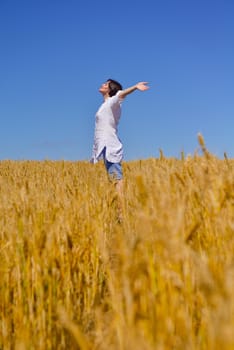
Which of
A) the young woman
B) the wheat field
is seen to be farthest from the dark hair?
the wheat field

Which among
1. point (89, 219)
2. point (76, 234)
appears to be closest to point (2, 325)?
point (76, 234)

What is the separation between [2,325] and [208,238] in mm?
789

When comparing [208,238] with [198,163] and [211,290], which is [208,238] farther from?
[211,290]

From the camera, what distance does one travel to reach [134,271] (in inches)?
33.3

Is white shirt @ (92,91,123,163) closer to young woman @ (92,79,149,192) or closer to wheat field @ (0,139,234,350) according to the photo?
young woman @ (92,79,149,192)

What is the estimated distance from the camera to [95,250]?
1.98 m

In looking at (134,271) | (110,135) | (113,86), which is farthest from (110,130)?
(134,271)

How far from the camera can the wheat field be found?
0.86 m

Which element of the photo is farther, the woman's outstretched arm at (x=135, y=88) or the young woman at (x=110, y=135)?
the young woman at (x=110, y=135)

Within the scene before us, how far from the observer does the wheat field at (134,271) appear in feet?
2.82

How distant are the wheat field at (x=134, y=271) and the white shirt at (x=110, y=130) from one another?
193 cm

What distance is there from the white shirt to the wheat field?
1933 mm

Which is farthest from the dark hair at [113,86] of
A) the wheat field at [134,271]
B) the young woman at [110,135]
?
the wheat field at [134,271]

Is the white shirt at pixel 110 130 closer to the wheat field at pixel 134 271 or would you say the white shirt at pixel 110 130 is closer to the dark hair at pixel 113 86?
the dark hair at pixel 113 86
